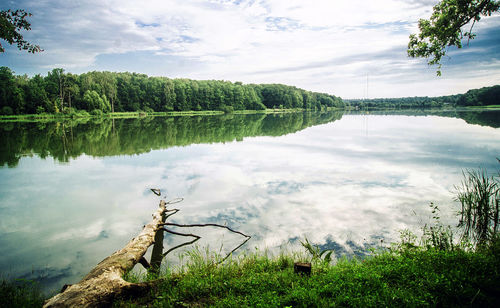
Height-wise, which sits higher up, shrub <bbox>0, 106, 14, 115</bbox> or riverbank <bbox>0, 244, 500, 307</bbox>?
shrub <bbox>0, 106, 14, 115</bbox>

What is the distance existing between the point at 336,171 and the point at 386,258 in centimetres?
909

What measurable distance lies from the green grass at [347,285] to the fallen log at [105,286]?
237 mm

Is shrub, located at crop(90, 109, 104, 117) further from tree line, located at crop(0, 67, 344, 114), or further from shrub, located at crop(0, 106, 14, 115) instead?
shrub, located at crop(0, 106, 14, 115)

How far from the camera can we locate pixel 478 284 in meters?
4.33

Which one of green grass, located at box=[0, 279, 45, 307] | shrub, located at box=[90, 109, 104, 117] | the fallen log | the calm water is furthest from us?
shrub, located at box=[90, 109, 104, 117]

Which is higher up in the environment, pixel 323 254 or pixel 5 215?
pixel 5 215

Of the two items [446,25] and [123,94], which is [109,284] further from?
[123,94]

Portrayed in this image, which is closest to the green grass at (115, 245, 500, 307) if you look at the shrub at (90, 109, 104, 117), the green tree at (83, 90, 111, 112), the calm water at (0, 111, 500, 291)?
the calm water at (0, 111, 500, 291)

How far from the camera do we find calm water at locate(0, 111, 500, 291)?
697cm

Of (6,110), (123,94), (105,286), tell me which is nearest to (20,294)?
(105,286)

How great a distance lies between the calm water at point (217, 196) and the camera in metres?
6.97

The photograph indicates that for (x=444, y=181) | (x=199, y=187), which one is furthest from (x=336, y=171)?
(x=199, y=187)

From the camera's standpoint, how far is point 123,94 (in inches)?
3755

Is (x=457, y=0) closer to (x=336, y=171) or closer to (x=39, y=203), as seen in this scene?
(x=336, y=171)
